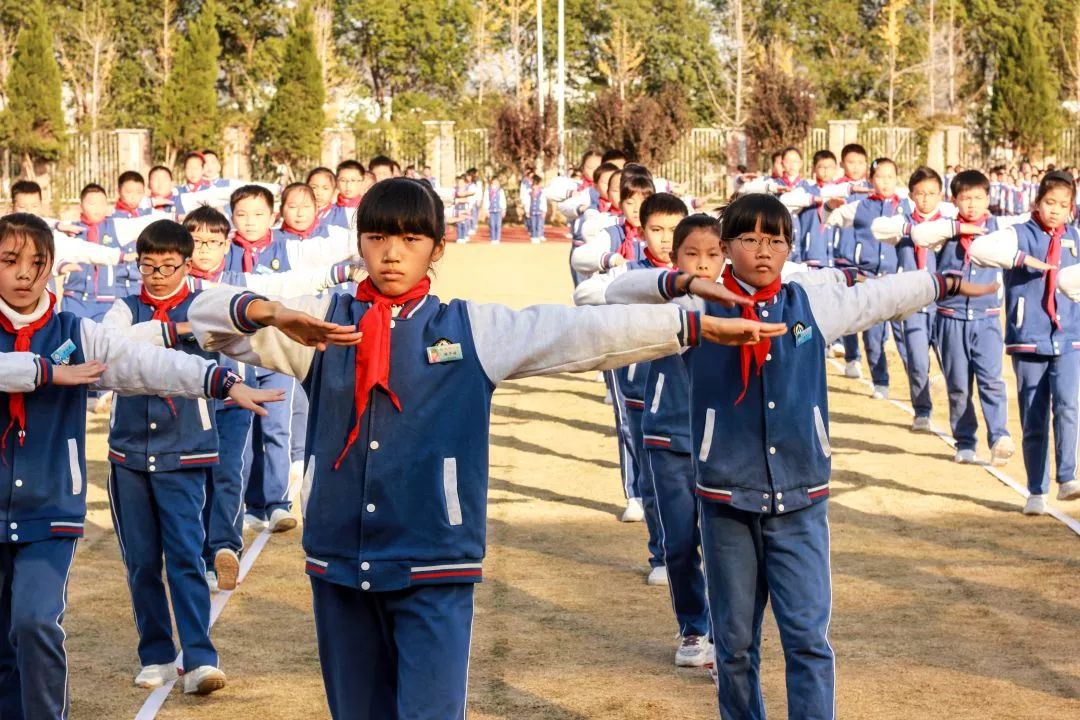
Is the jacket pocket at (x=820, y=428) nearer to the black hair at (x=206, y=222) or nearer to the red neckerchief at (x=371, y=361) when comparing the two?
the red neckerchief at (x=371, y=361)

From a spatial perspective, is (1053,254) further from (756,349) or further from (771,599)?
(771,599)

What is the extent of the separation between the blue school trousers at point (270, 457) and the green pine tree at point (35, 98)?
1409 inches

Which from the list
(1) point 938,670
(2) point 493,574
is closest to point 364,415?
(1) point 938,670

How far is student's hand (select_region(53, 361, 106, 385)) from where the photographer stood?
4.89 meters

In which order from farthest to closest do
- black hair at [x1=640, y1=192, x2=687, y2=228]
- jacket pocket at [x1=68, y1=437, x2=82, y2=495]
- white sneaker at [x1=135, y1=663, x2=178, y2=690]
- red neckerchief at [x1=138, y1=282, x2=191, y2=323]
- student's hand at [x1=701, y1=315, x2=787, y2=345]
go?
black hair at [x1=640, y1=192, x2=687, y2=228], red neckerchief at [x1=138, y1=282, x2=191, y2=323], white sneaker at [x1=135, y1=663, x2=178, y2=690], jacket pocket at [x1=68, y1=437, x2=82, y2=495], student's hand at [x1=701, y1=315, x2=787, y2=345]

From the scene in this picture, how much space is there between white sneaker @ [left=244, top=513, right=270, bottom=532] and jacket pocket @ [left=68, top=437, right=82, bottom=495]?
4.51 metres

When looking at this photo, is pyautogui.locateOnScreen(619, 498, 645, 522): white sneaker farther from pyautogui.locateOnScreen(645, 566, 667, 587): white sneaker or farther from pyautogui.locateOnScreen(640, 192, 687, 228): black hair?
pyautogui.locateOnScreen(640, 192, 687, 228): black hair

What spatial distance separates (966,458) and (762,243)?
271 inches

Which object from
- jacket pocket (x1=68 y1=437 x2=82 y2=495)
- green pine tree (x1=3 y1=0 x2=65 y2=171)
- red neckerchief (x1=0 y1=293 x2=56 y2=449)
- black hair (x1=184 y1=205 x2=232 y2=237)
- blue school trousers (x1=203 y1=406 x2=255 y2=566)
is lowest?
blue school trousers (x1=203 y1=406 x2=255 y2=566)

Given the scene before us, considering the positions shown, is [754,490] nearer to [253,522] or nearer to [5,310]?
[5,310]

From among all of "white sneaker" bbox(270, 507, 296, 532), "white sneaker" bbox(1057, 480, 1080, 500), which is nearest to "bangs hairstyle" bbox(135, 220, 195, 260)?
"white sneaker" bbox(270, 507, 296, 532)

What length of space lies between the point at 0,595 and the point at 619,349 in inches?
90.8

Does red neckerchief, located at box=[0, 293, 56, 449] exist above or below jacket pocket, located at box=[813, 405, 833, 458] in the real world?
above

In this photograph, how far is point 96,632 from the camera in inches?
293
